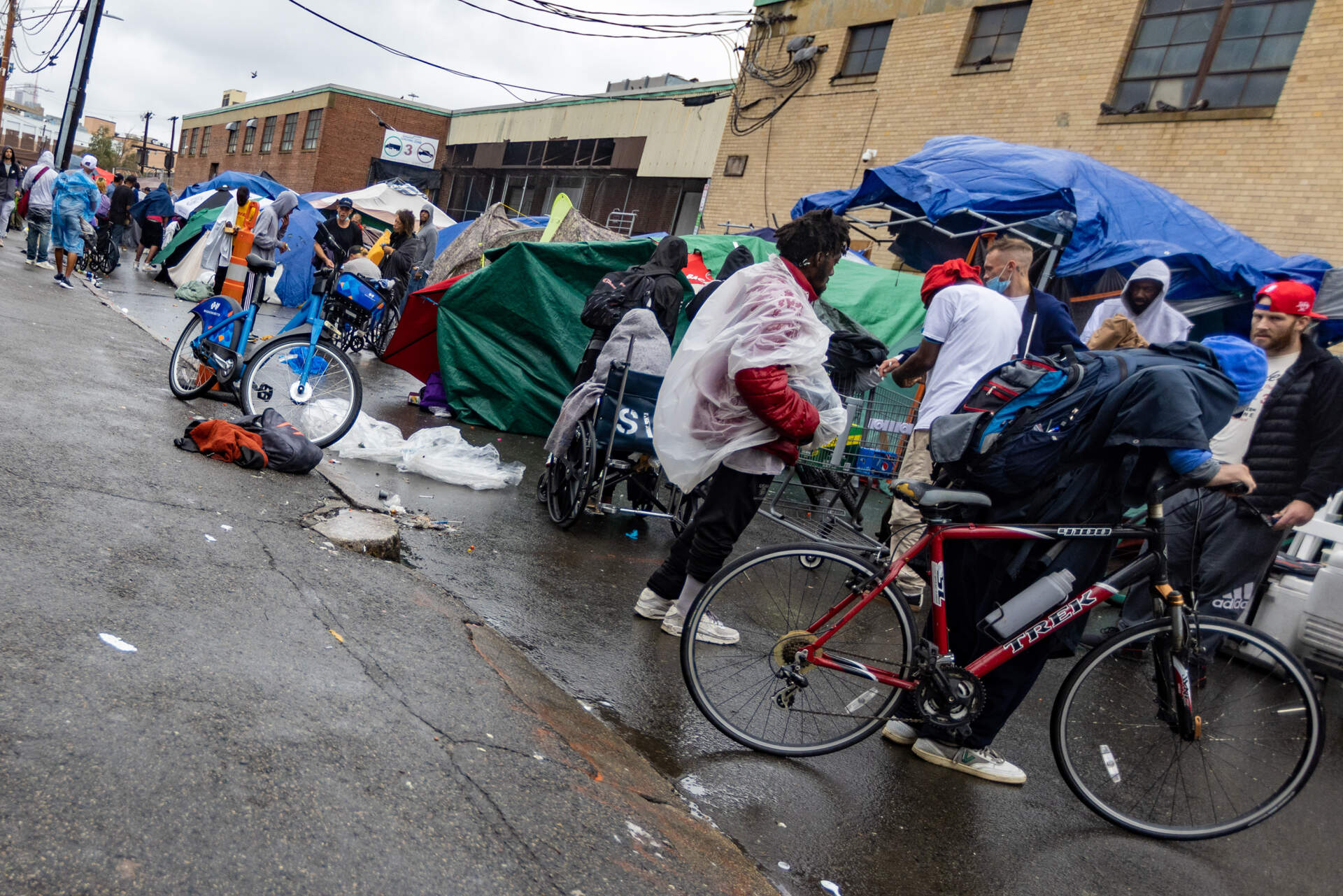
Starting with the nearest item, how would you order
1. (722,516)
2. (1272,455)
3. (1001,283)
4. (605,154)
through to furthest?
(722,516), (1272,455), (1001,283), (605,154)

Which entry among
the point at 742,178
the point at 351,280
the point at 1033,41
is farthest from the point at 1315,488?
the point at 742,178

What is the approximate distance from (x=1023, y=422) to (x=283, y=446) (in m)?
4.08

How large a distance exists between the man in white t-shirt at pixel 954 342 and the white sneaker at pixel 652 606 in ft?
4.00

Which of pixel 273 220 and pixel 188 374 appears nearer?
pixel 188 374

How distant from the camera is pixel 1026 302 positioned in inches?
214

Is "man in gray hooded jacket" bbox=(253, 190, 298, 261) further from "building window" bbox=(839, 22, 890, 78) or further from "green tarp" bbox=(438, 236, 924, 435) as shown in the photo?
"building window" bbox=(839, 22, 890, 78)

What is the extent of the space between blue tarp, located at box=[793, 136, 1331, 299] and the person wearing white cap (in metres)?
10.6

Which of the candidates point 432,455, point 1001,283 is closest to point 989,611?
point 1001,283

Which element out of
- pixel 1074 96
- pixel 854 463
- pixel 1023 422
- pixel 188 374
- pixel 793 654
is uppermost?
pixel 1074 96

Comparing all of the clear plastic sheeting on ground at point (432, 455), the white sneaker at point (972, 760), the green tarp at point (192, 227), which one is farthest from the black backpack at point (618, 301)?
the green tarp at point (192, 227)

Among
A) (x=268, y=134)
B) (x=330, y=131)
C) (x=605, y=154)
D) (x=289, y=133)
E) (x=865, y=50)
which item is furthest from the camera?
(x=268, y=134)

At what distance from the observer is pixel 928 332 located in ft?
16.5

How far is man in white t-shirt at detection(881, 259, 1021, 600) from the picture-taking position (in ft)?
15.9

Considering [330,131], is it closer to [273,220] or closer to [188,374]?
[273,220]
